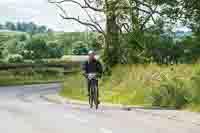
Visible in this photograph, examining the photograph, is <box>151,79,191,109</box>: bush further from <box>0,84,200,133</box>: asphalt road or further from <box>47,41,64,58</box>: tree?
<box>47,41,64,58</box>: tree

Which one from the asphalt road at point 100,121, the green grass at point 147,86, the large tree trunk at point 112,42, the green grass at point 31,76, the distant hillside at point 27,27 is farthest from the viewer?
the distant hillside at point 27,27

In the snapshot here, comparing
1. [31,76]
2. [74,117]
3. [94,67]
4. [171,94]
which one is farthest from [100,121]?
[31,76]

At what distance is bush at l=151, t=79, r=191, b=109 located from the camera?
21.5 meters

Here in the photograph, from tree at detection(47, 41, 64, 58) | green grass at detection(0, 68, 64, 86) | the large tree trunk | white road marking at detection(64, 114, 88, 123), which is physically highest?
the large tree trunk

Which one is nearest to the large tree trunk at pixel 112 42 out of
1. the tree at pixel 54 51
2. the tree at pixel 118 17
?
the tree at pixel 118 17

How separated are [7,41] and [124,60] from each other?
2964 inches

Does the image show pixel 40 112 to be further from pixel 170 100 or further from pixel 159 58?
pixel 159 58

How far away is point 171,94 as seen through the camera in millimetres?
22016

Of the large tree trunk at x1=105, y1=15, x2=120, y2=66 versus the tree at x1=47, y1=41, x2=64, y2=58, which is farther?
the tree at x1=47, y1=41, x2=64, y2=58

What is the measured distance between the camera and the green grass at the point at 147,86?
21.8 meters

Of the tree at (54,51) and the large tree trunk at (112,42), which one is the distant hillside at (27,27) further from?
the large tree trunk at (112,42)

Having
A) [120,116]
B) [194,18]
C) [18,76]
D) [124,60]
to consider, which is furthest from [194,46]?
[18,76]

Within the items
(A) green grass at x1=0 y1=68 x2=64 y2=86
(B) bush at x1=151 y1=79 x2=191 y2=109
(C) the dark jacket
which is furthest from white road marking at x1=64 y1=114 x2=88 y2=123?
(A) green grass at x1=0 y1=68 x2=64 y2=86

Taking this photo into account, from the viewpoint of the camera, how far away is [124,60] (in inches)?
1420
